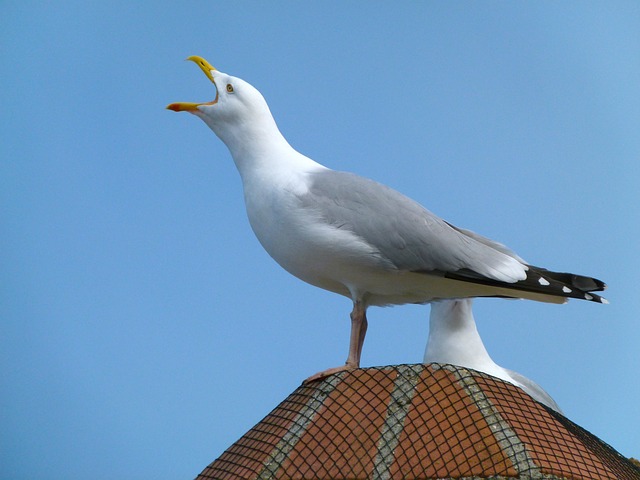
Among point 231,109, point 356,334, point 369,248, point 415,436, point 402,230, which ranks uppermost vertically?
point 231,109

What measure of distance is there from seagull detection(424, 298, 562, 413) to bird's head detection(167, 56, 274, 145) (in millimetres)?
1598

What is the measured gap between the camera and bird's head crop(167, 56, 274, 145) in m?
4.73

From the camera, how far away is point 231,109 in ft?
15.6

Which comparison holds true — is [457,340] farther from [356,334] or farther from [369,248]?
[369,248]

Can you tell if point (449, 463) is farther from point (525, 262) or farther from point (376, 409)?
point (525, 262)

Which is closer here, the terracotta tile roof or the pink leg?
the terracotta tile roof

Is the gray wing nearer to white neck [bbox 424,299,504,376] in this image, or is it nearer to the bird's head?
the bird's head

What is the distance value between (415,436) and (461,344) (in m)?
1.92

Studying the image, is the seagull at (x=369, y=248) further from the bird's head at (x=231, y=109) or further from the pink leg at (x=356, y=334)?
the bird's head at (x=231, y=109)

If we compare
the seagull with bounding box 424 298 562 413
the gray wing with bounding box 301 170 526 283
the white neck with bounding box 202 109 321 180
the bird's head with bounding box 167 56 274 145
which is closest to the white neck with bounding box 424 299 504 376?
the seagull with bounding box 424 298 562 413

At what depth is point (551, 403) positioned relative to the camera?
5.56m

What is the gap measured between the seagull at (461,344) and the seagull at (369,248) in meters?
0.98

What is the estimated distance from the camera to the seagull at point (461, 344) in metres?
5.39

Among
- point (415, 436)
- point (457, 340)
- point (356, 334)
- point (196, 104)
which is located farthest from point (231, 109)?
point (415, 436)
